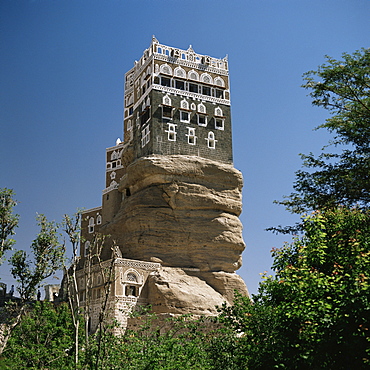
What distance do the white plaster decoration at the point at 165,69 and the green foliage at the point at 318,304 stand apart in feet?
92.3

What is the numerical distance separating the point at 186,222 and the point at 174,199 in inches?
81.0

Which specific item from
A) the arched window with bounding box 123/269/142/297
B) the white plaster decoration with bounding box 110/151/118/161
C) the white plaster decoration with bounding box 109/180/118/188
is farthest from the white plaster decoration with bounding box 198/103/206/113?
the arched window with bounding box 123/269/142/297

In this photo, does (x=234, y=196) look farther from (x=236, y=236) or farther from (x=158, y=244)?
(x=158, y=244)

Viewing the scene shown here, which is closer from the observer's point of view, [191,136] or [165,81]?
[191,136]

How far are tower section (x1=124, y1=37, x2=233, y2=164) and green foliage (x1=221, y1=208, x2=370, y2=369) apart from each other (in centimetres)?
2436

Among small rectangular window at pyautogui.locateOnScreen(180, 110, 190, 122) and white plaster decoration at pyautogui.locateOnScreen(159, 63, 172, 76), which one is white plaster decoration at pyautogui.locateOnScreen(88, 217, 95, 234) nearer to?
small rectangular window at pyautogui.locateOnScreen(180, 110, 190, 122)

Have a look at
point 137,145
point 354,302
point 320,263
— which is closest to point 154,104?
point 137,145

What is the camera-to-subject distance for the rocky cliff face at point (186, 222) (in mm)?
41719

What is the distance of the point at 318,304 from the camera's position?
18.8 meters

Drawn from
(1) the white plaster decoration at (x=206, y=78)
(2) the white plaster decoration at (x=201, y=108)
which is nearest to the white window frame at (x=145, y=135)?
(2) the white plaster decoration at (x=201, y=108)

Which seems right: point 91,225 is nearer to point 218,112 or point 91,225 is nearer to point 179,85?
point 179,85

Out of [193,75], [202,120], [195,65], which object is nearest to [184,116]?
[202,120]

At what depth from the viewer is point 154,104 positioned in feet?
153

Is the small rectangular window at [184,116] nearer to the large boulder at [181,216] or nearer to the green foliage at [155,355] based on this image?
the large boulder at [181,216]
